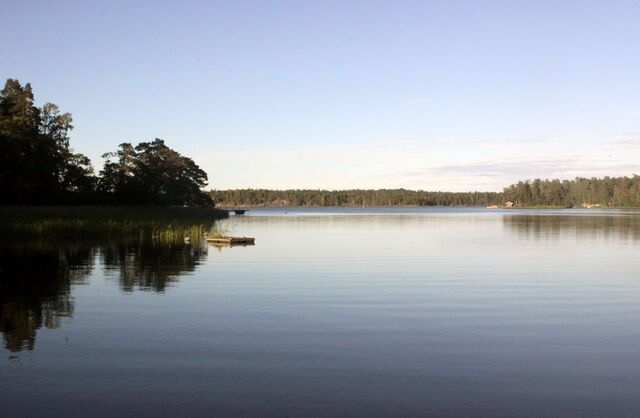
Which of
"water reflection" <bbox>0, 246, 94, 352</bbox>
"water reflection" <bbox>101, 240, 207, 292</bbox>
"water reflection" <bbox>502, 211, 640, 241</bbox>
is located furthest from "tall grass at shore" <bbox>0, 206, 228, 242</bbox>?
"water reflection" <bbox>502, 211, 640, 241</bbox>

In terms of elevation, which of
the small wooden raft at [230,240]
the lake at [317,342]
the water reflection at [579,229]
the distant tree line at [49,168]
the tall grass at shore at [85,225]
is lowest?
the lake at [317,342]

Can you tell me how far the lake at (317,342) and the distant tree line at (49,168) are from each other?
3631cm

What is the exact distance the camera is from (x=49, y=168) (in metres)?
67.1

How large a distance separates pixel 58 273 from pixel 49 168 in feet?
142

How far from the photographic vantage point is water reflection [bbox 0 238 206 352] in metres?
17.2

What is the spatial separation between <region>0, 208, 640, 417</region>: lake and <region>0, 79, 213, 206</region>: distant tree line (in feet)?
119

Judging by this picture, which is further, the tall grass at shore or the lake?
the tall grass at shore

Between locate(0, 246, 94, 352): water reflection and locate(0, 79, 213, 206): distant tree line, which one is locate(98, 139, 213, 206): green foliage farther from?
locate(0, 246, 94, 352): water reflection

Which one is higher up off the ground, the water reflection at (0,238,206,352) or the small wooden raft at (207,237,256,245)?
the small wooden raft at (207,237,256,245)

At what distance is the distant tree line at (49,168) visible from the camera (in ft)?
206

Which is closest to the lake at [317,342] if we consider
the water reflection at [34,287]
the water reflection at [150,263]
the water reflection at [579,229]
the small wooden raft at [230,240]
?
the water reflection at [34,287]

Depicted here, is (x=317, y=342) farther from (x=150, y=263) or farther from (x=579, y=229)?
(x=579, y=229)

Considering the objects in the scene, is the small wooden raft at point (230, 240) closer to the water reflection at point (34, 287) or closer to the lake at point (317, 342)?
the water reflection at point (34, 287)

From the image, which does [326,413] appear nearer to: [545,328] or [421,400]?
[421,400]
